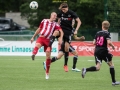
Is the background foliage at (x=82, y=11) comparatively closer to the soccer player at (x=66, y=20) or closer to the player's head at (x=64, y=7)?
the soccer player at (x=66, y=20)

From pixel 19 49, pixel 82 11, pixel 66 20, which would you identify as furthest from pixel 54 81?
pixel 82 11

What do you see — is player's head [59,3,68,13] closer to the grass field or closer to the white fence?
the grass field

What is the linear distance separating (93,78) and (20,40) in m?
17.2

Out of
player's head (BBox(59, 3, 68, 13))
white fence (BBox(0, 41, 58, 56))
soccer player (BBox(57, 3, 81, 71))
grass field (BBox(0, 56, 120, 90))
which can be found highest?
player's head (BBox(59, 3, 68, 13))

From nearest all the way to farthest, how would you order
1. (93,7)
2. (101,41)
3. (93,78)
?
(101,41) → (93,78) → (93,7)

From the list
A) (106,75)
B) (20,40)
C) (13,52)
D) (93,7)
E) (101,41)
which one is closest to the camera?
(101,41)

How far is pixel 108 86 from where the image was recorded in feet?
47.3

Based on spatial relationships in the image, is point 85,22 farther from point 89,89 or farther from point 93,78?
point 89,89

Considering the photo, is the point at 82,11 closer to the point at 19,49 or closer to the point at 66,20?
the point at 19,49

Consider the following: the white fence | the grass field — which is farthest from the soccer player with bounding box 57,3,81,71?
the white fence

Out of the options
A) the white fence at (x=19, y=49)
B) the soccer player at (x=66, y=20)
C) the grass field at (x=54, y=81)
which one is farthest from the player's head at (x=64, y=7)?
the white fence at (x=19, y=49)

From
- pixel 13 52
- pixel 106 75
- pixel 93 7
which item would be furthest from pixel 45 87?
pixel 93 7

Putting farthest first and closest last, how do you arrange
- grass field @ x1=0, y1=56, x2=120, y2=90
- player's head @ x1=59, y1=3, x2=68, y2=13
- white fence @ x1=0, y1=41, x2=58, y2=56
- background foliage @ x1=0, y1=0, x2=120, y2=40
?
background foliage @ x1=0, y1=0, x2=120, y2=40
white fence @ x1=0, y1=41, x2=58, y2=56
player's head @ x1=59, y1=3, x2=68, y2=13
grass field @ x1=0, y1=56, x2=120, y2=90

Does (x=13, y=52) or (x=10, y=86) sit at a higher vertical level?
(x=10, y=86)
